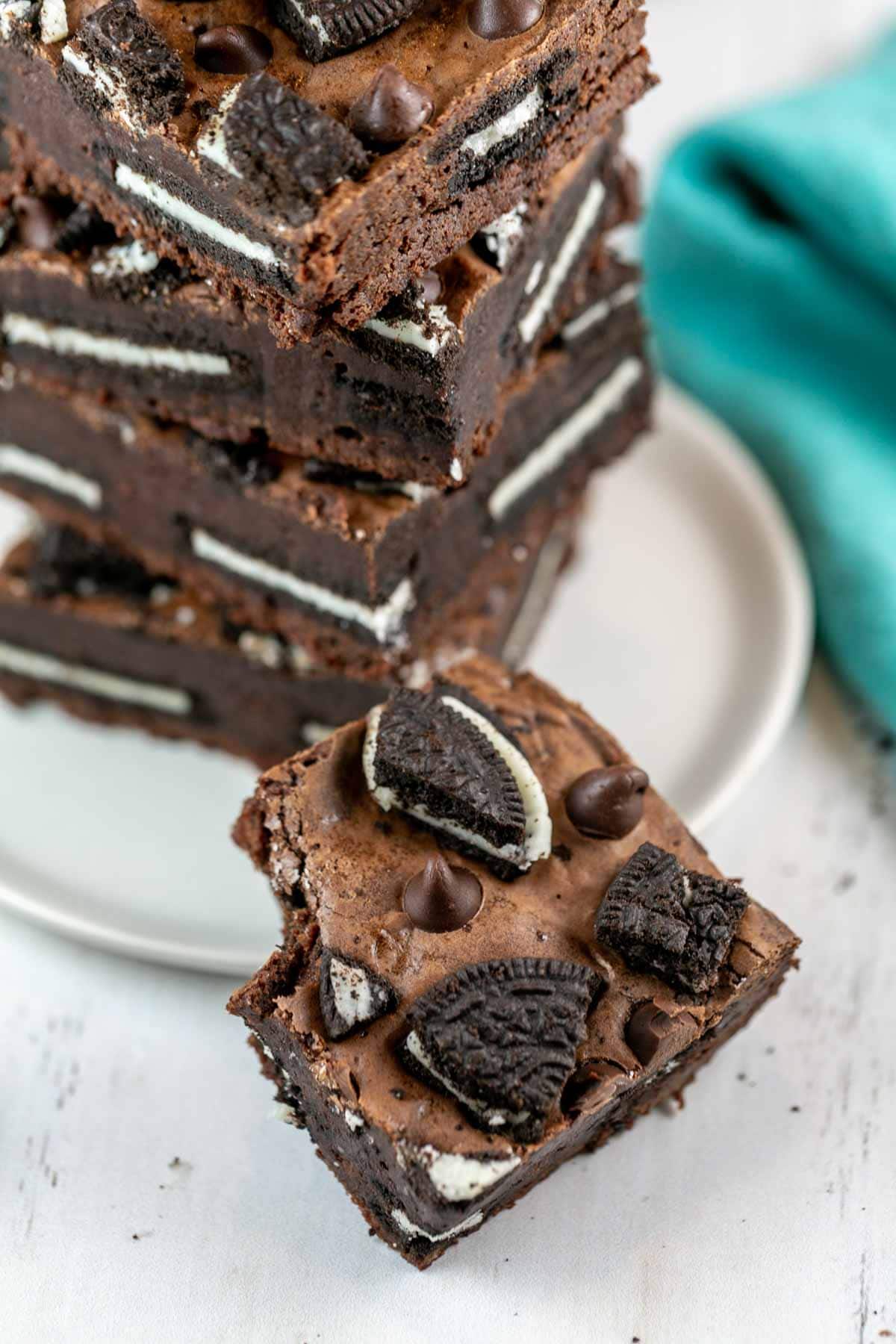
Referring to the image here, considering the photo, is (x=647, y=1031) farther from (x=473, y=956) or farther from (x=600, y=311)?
(x=600, y=311)

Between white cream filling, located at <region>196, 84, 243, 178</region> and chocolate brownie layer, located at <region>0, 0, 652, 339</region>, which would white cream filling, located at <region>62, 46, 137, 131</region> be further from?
white cream filling, located at <region>196, 84, 243, 178</region>

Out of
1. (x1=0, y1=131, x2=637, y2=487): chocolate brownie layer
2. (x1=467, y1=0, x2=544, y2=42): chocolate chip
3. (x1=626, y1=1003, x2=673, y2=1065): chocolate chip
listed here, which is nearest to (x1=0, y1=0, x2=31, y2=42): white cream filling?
(x1=0, y1=131, x2=637, y2=487): chocolate brownie layer

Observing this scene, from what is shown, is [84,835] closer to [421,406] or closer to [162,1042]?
[162,1042]

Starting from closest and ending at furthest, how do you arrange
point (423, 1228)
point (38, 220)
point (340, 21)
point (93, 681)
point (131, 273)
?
1. point (423, 1228)
2. point (340, 21)
3. point (131, 273)
4. point (38, 220)
5. point (93, 681)

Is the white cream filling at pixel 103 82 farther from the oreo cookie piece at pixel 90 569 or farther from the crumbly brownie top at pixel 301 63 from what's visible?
the oreo cookie piece at pixel 90 569

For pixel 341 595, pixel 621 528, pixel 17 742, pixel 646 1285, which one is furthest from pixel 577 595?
pixel 646 1285

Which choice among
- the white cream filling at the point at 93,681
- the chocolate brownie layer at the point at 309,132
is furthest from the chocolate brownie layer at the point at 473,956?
the white cream filling at the point at 93,681

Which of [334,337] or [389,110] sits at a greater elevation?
[389,110]

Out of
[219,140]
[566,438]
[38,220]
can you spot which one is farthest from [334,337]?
[566,438]
